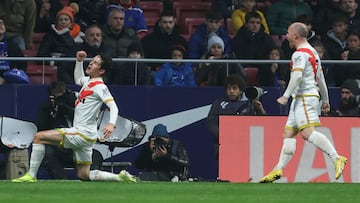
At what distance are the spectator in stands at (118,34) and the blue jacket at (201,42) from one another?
110 cm

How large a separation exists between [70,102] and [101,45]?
6.60 ft

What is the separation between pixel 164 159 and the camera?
19.2 m

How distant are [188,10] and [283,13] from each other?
1.88m

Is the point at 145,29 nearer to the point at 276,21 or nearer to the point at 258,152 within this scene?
the point at 276,21

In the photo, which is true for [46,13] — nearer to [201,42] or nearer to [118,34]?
[118,34]

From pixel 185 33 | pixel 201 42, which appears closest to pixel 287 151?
pixel 201 42

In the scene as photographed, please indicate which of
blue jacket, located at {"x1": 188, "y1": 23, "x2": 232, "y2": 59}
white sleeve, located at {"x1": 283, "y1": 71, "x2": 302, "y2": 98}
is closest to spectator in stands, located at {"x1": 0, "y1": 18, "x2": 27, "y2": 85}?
blue jacket, located at {"x1": 188, "y1": 23, "x2": 232, "y2": 59}

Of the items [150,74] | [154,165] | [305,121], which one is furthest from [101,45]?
[305,121]

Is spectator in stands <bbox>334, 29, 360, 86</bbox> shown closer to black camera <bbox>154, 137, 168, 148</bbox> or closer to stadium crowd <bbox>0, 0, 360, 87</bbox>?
stadium crowd <bbox>0, 0, 360, 87</bbox>

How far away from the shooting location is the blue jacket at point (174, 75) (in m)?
20.2

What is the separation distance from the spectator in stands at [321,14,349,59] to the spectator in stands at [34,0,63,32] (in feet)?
15.5

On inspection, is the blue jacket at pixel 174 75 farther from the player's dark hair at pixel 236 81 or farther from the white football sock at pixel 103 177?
the white football sock at pixel 103 177

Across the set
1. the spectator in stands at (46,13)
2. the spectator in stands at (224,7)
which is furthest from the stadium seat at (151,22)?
the spectator in stands at (46,13)

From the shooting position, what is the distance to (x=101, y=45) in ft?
69.4
